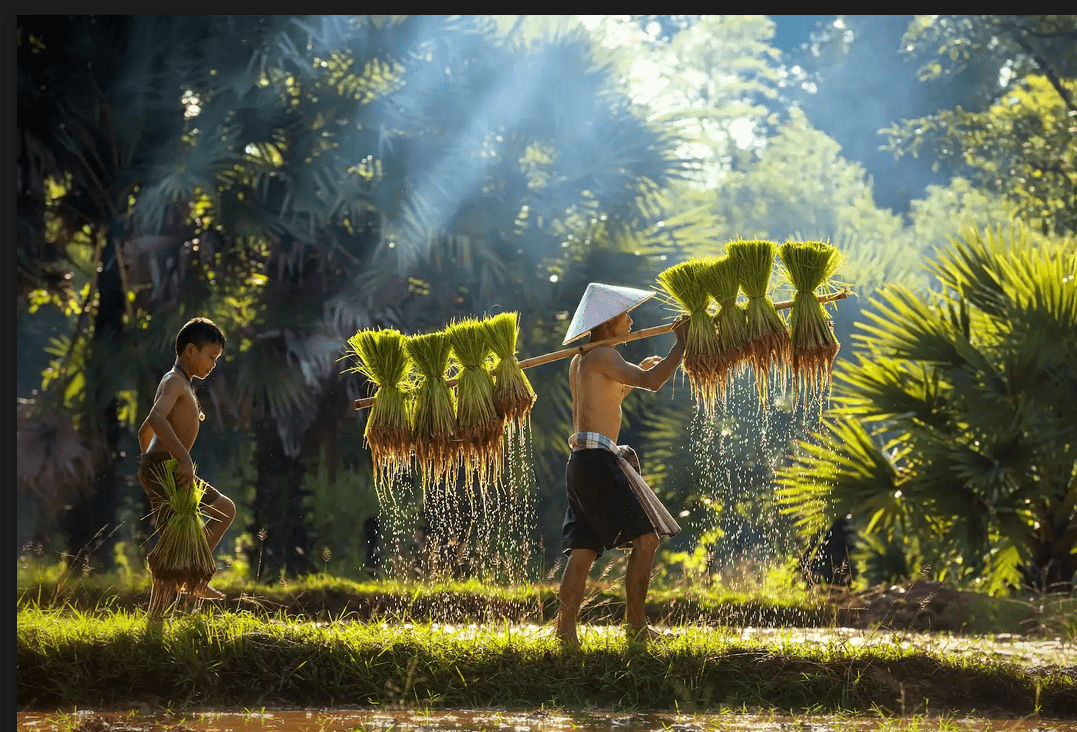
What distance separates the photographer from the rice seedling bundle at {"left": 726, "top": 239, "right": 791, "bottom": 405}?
5926 mm

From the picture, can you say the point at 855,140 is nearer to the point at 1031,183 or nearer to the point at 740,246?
the point at 1031,183

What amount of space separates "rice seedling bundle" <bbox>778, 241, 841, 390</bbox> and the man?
1.89ft

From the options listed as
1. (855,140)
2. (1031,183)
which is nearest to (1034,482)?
(1031,183)

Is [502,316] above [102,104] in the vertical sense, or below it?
below


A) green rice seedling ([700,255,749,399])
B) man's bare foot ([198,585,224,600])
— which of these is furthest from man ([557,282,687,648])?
man's bare foot ([198,585,224,600])

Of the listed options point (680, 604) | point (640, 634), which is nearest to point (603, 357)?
point (640, 634)

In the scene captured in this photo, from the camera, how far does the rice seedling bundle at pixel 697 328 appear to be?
19.5 feet

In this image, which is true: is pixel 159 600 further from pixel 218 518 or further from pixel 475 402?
pixel 475 402

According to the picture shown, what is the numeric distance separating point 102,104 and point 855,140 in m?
31.0

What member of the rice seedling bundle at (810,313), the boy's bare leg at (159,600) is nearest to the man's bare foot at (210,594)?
the boy's bare leg at (159,600)

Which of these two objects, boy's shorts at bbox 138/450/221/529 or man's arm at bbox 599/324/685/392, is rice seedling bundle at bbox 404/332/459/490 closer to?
man's arm at bbox 599/324/685/392

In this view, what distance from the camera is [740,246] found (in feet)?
19.6

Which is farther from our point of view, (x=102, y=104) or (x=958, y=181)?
(x=958, y=181)

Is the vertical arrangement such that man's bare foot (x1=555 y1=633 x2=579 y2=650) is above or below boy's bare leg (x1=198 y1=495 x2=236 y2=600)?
below
